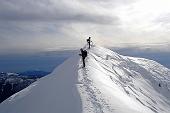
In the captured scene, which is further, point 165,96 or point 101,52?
point 101,52

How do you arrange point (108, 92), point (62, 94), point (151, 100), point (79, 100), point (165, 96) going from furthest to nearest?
point (165, 96) → point (151, 100) → point (108, 92) → point (62, 94) → point (79, 100)

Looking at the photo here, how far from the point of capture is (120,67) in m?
64.2

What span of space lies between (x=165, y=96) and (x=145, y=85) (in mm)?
3849

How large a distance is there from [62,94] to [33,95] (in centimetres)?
447

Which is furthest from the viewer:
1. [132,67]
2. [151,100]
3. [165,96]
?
[132,67]

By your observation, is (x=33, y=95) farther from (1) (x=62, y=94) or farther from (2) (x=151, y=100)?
(2) (x=151, y=100)

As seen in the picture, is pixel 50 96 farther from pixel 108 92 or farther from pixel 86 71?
pixel 86 71

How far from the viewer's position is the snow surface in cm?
3134

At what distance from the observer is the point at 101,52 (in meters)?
71.1

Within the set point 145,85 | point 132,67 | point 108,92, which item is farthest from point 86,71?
point 132,67

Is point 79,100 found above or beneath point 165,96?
above

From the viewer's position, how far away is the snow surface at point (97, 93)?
103 feet

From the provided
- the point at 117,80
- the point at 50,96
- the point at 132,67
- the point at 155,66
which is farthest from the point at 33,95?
the point at 155,66

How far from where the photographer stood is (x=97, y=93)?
115 feet
